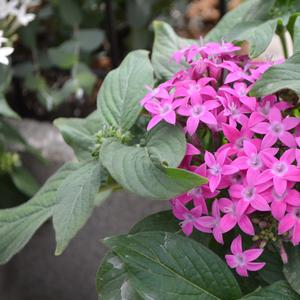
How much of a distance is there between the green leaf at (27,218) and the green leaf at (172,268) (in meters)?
0.19

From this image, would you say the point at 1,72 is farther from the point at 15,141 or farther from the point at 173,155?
the point at 173,155

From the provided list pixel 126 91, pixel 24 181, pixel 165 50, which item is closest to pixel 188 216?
pixel 126 91

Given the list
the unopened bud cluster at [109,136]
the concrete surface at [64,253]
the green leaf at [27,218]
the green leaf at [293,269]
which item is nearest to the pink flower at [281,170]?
the green leaf at [293,269]

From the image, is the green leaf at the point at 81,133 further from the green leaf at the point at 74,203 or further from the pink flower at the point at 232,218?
the pink flower at the point at 232,218

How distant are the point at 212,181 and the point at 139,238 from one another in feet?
0.38

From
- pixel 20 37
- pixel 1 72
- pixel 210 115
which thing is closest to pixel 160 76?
pixel 210 115

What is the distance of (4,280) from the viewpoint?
1.70 m

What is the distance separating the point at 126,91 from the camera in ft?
3.09

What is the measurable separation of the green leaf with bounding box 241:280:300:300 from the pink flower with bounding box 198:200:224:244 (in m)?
0.07

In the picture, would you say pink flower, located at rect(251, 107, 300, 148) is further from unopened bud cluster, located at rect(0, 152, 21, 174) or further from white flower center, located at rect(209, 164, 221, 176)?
unopened bud cluster, located at rect(0, 152, 21, 174)

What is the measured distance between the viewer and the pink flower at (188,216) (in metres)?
0.78

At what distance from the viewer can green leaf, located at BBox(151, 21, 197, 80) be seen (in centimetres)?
99

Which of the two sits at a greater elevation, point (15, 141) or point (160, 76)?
point (160, 76)

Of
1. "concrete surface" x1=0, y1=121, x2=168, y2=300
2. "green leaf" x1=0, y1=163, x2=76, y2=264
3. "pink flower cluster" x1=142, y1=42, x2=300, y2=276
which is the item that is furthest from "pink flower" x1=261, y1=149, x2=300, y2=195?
"concrete surface" x1=0, y1=121, x2=168, y2=300
